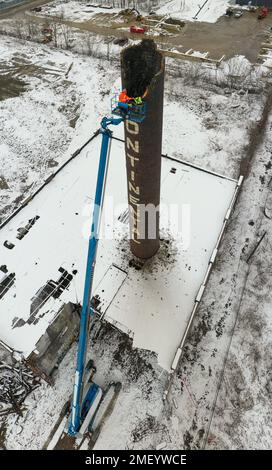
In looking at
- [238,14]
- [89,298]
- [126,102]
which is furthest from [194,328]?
[238,14]

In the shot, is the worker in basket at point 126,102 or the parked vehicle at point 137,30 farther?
the parked vehicle at point 137,30

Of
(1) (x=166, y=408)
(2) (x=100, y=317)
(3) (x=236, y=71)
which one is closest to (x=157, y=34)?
(3) (x=236, y=71)

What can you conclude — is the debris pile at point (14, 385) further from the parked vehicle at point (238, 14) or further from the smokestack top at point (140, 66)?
the parked vehicle at point (238, 14)

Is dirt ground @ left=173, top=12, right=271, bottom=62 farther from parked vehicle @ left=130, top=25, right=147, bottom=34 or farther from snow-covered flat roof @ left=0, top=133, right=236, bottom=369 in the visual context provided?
snow-covered flat roof @ left=0, top=133, right=236, bottom=369

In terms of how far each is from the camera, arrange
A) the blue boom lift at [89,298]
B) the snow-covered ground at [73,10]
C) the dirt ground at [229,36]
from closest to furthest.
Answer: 1. the blue boom lift at [89,298]
2. the dirt ground at [229,36]
3. the snow-covered ground at [73,10]

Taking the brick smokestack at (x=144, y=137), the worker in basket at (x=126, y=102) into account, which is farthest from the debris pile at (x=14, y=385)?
the worker in basket at (x=126, y=102)

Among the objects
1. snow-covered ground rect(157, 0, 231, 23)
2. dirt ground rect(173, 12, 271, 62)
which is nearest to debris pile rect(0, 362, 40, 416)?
dirt ground rect(173, 12, 271, 62)

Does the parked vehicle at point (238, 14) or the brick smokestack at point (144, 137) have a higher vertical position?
the parked vehicle at point (238, 14)

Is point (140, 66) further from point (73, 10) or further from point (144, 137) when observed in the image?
point (73, 10)
